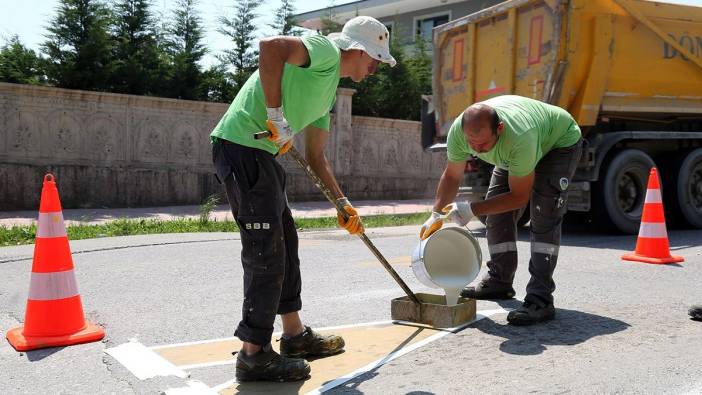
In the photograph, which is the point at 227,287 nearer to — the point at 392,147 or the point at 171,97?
the point at 171,97

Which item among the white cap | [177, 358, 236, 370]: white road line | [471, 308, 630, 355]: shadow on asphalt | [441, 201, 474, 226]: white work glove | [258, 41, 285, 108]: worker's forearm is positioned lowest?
[177, 358, 236, 370]: white road line

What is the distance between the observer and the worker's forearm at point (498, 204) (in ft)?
11.8

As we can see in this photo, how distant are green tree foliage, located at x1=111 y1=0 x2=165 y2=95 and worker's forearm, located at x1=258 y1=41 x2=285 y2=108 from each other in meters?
11.0

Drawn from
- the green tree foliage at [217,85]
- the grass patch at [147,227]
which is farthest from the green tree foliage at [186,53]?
the grass patch at [147,227]

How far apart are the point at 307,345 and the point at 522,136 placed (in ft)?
5.03

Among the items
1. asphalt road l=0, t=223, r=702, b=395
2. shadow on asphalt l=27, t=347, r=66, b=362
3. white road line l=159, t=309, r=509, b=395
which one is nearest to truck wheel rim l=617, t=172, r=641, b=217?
asphalt road l=0, t=223, r=702, b=395

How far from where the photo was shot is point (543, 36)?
7.59m

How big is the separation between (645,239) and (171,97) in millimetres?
10274

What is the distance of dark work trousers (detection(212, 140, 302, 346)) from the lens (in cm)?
279

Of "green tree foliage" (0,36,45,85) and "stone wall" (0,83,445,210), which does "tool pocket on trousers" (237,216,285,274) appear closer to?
"stone wall" (0,83,445,210)

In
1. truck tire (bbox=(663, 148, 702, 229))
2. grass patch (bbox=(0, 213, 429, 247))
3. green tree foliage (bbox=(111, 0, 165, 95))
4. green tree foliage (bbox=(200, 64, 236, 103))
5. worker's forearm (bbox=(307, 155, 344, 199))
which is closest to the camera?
worker's forearm (bbox=(307, 155, 344, 199))

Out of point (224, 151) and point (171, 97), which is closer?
point (224, 151)

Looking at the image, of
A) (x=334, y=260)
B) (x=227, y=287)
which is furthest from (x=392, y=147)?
(x=227, y=287)

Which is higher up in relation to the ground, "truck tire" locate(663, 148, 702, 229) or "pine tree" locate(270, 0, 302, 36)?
"pine tree" locate(270, 0, 302, 36)
